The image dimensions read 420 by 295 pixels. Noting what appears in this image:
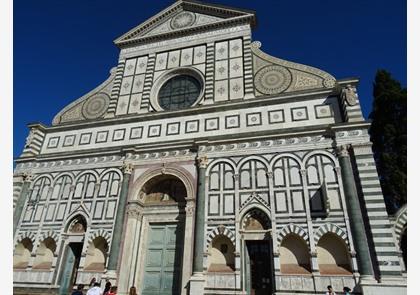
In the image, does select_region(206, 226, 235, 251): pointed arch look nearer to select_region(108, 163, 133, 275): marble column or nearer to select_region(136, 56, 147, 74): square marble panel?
select_region(108, 163, 133, 275): marble column

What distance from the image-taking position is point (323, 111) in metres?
12.3

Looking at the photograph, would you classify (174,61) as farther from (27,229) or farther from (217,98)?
(27,229)

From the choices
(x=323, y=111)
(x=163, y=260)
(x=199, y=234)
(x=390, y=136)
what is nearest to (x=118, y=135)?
(x=163, y=260)

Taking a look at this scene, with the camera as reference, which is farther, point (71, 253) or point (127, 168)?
point (127, 168)

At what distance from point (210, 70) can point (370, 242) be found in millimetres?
11021

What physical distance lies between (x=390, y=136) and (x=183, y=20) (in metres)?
14.4

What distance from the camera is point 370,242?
949 cm

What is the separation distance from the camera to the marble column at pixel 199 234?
1033 cm

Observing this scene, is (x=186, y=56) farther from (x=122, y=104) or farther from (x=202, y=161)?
(x=202, y=161)

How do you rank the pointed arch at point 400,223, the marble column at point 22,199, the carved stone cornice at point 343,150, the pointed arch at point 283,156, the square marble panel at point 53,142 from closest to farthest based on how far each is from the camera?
the pointed arch at point 400,223
the carved stone cornice at point 343,150
the pointed arch at point 283,156
the marble column at point 22,199
the square marble panel at point 53,142

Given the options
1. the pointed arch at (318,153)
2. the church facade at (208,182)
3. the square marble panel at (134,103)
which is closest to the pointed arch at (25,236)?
the church facade at (208,182)

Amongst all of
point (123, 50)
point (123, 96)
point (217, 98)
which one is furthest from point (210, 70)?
point (123, 50)

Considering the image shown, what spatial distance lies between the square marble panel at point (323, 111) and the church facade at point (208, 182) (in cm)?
5

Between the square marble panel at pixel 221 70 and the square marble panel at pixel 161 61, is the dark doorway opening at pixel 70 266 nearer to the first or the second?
the square marble panel at pixel 161 61
